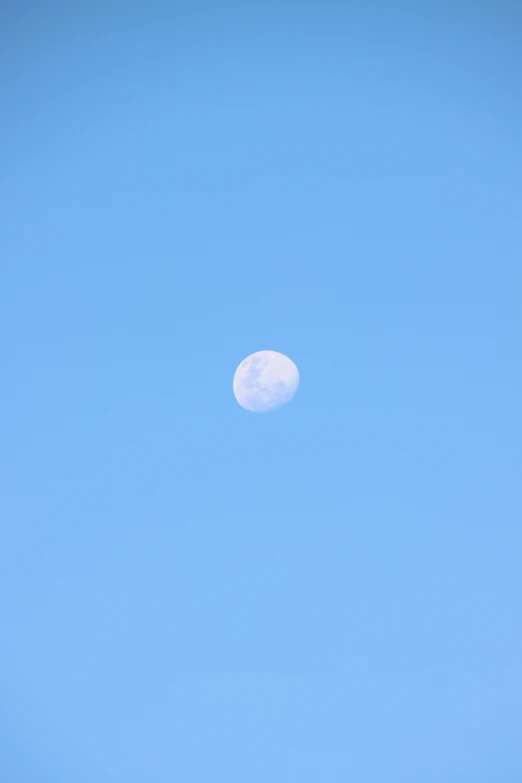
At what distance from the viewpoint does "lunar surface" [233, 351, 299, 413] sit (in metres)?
6.20

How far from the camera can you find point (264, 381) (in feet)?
20.4

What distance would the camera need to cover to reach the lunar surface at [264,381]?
620cm

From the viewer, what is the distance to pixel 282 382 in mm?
6258

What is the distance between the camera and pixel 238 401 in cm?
643

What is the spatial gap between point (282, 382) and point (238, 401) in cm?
59
